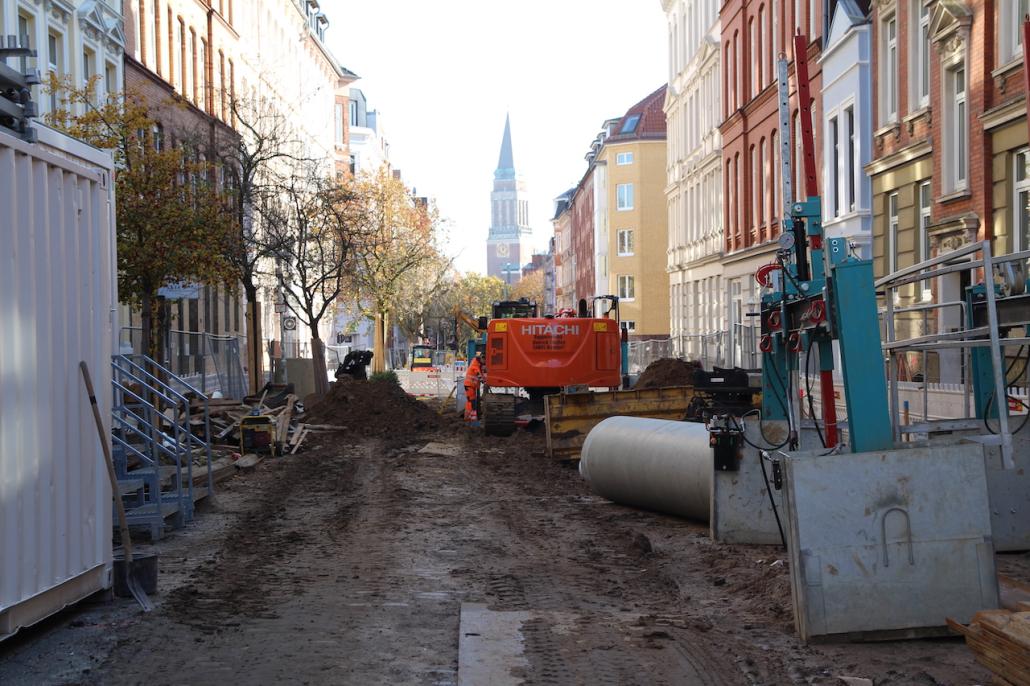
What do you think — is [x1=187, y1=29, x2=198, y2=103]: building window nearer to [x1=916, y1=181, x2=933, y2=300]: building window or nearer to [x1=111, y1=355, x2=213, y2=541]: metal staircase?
[x1=916, y1=181, x2=933, y2=300]: building window

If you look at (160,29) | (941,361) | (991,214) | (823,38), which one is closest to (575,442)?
(941,361)

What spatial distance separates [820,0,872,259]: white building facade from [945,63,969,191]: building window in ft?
13.2

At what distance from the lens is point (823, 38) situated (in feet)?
104

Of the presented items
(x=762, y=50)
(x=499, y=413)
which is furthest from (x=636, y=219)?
(x=499, y=413)

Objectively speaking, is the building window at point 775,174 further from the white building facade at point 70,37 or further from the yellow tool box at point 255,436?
the yellow tool box at point 255,436

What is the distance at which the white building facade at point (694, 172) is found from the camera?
47688 mm

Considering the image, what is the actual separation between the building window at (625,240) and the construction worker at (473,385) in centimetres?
5233

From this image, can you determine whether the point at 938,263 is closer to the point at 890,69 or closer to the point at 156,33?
the point at 890,69

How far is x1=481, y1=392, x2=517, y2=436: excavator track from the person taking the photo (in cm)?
2302

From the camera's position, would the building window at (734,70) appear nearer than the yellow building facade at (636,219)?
Yes

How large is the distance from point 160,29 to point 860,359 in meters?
33.5

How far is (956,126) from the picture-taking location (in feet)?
74.4

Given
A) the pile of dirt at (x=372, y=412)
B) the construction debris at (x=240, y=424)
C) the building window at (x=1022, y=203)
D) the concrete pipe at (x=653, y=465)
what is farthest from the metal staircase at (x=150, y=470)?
the building window at (x=1022, y=203)

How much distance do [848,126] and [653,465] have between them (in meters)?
19.0
